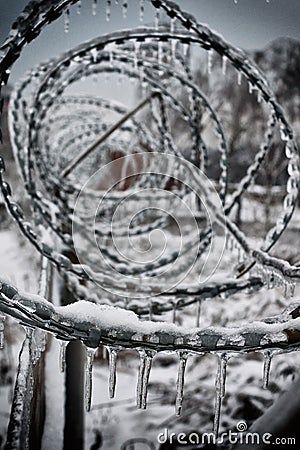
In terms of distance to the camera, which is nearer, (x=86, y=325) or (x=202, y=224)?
(x=86, y=325)

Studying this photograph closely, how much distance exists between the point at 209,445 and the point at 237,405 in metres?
0.60

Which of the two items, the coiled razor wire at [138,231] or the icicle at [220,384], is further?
the icicle at [220,384]

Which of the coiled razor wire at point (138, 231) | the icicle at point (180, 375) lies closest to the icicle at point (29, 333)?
the coiled razor wire at point (138, 231)

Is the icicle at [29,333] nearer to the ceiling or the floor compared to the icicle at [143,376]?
nearer to the ceiling

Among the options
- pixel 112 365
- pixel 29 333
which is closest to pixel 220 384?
pixel 112 365

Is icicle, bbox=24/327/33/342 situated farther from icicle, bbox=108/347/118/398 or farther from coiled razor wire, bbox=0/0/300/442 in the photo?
icicle, bbox=108/347/118/398

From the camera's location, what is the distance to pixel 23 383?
3.28 feet

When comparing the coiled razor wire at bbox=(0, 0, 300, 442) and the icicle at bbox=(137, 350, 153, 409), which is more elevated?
the coiled razor wire at bbox=(0, 0, 300, 442)

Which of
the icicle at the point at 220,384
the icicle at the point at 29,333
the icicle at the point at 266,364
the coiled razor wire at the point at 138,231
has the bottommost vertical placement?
the icicle at the point at 220,384

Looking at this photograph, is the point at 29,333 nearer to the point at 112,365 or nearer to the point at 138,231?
the point at 112,365

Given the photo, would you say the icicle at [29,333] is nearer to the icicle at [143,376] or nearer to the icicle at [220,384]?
the icicle at [143,376]

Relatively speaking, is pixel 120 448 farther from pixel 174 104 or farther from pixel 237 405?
pixel 174 104

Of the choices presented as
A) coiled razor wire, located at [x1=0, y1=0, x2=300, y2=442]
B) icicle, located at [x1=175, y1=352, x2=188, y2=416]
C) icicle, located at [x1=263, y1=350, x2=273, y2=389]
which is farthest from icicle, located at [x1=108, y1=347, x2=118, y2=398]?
icicle, located at [x1=263, y1=350, x2=273, y2=389]

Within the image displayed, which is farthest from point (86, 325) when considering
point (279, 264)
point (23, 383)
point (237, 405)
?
point (237, 405)
